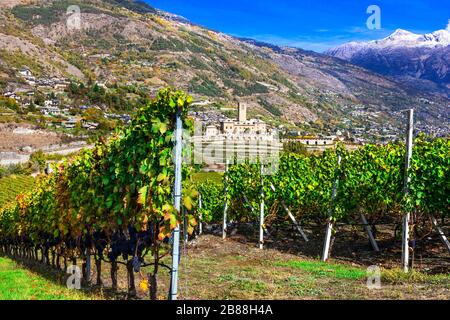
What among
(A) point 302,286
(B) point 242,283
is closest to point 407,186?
(A) point 302,286

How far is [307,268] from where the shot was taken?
11.3 metres

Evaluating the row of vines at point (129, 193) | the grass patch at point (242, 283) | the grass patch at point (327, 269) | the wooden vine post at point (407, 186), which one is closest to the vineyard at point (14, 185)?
the row of vines at point (129, 193)

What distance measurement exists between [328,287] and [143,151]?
4.69 m

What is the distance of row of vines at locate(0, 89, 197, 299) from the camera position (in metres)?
6.11

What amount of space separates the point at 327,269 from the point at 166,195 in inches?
245

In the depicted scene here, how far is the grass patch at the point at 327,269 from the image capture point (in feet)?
33.2

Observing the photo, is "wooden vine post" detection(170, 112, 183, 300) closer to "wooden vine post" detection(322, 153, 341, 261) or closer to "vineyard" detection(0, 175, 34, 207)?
"wooden vine post" detection(322, 153, 341, 261)

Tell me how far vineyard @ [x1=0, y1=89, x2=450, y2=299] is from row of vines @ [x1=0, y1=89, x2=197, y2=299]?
19 millimetres

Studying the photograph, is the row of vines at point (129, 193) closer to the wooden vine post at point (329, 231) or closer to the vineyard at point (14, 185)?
the wooden vine post at point (329, 231)

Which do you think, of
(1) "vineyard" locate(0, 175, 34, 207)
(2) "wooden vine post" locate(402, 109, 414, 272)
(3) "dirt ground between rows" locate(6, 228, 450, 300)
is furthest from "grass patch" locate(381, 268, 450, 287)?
(1) "vineyard" locate(0, 175, 34, 207)

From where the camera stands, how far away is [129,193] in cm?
710

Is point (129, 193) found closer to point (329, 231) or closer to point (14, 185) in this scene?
point (329, 231)
